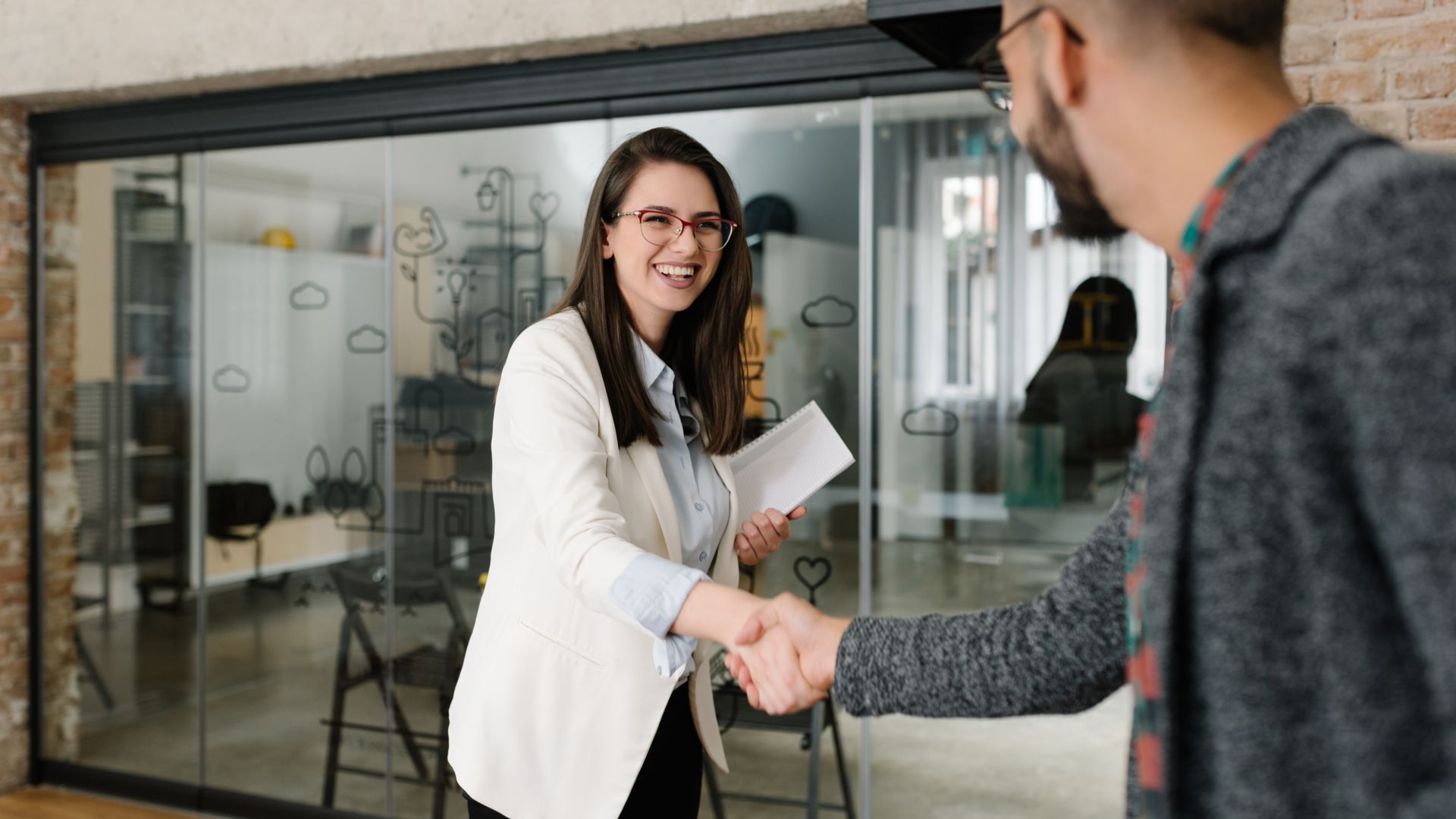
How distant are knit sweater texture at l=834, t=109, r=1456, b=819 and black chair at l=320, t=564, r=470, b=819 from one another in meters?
2.59

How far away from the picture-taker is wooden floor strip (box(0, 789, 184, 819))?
3.19 meters

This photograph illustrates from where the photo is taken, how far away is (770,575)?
8.73 ft

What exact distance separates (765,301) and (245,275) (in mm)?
1723

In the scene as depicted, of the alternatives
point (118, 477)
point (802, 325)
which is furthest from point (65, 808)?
point (802, 325)

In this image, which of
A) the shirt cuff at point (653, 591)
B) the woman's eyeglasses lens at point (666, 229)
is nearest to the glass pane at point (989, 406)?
the woman's eyeglasses lens at point (666, 229)

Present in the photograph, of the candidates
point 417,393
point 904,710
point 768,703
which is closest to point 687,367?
point 768,703

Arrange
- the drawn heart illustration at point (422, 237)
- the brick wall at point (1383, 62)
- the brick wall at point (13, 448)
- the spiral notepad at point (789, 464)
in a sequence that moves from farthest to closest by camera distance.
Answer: the brick wall at point (13, 448)
the drawn heart illustration at point (422, 237)
the brick wall at point (1383, 62)
the spiral notepad at point (789, 464)

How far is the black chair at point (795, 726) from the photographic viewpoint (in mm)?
2605

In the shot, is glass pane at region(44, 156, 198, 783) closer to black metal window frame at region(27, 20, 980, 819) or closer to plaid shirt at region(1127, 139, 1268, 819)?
black metal window frame at region(27, 20, 980, 819)

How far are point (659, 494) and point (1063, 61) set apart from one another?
0.88 meters

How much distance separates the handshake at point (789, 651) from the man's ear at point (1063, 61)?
636 mm

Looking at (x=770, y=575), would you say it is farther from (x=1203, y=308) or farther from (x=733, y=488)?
(x=1203, y=308)

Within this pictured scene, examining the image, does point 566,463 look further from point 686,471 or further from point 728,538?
point 728,538

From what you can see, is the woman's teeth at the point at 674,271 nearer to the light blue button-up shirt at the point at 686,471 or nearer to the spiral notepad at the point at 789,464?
the light blue button-up shirt at the point at 686,471
